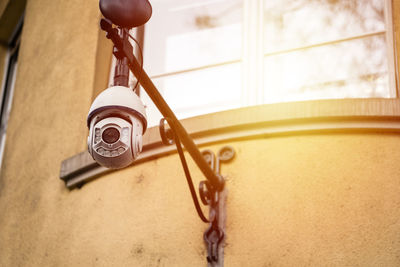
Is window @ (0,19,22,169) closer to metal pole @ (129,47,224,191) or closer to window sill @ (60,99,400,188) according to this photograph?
window sill @ (60,99,400,188)

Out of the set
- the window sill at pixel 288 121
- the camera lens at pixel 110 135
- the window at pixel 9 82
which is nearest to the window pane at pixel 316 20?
the window sill at pixel 288 121

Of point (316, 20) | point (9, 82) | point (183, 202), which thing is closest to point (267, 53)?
point (316, 20)

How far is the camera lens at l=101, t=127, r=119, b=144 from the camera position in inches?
117

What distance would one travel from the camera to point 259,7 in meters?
4.93

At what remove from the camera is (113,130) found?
299 cm

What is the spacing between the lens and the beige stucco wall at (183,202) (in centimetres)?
363

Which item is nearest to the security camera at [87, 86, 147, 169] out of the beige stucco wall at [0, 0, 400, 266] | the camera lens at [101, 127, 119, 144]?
the camera lens at [101, 127, 119, 144]

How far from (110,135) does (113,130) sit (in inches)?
1.0

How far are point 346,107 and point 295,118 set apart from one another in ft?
1.01

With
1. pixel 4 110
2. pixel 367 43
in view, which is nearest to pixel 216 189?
pixel 367 43

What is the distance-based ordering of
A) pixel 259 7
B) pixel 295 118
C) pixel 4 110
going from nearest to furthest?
pixel 295 118 → pixel 259 7 → pixel 4 110

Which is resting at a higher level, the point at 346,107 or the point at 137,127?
the point at 346,107

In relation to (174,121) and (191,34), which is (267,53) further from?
(174,121)

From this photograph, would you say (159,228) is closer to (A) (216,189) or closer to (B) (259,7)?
(A) (216,189)
